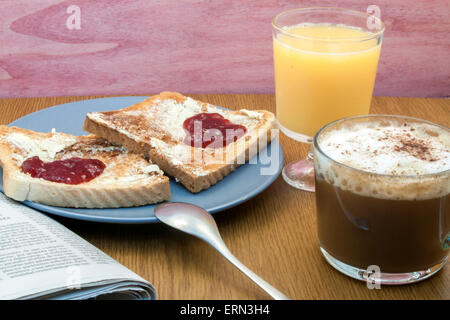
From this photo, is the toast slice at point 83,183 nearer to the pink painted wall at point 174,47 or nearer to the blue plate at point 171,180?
the blue plate at point 171,180

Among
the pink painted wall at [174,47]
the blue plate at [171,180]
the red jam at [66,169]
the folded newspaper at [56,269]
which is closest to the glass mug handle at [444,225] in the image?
the blue plate at [171,180]

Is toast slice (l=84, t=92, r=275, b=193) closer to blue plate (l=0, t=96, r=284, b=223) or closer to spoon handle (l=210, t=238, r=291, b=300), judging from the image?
blue plate (l=0, t=96, r=284, b=223)

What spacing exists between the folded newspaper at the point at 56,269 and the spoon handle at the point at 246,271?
16cm

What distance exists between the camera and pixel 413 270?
3.44 feet

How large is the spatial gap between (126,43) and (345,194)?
1467mm

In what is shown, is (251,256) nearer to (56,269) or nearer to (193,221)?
(193,221)

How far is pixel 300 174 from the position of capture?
1.52 meters

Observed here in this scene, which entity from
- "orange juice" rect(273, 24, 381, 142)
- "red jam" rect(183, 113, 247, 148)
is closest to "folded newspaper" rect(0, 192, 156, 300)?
"red jam" rect(183, 113, 247, 148)

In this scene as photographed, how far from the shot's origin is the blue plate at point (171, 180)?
4.05 ft

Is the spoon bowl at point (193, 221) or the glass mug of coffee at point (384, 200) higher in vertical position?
the glass mug of coffee at point (384, 200)

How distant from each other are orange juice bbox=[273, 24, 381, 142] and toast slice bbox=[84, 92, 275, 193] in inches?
6.1

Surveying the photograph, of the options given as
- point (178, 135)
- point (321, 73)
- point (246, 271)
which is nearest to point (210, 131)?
point (178, 135)

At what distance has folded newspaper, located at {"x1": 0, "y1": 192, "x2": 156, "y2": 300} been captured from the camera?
0.97m
